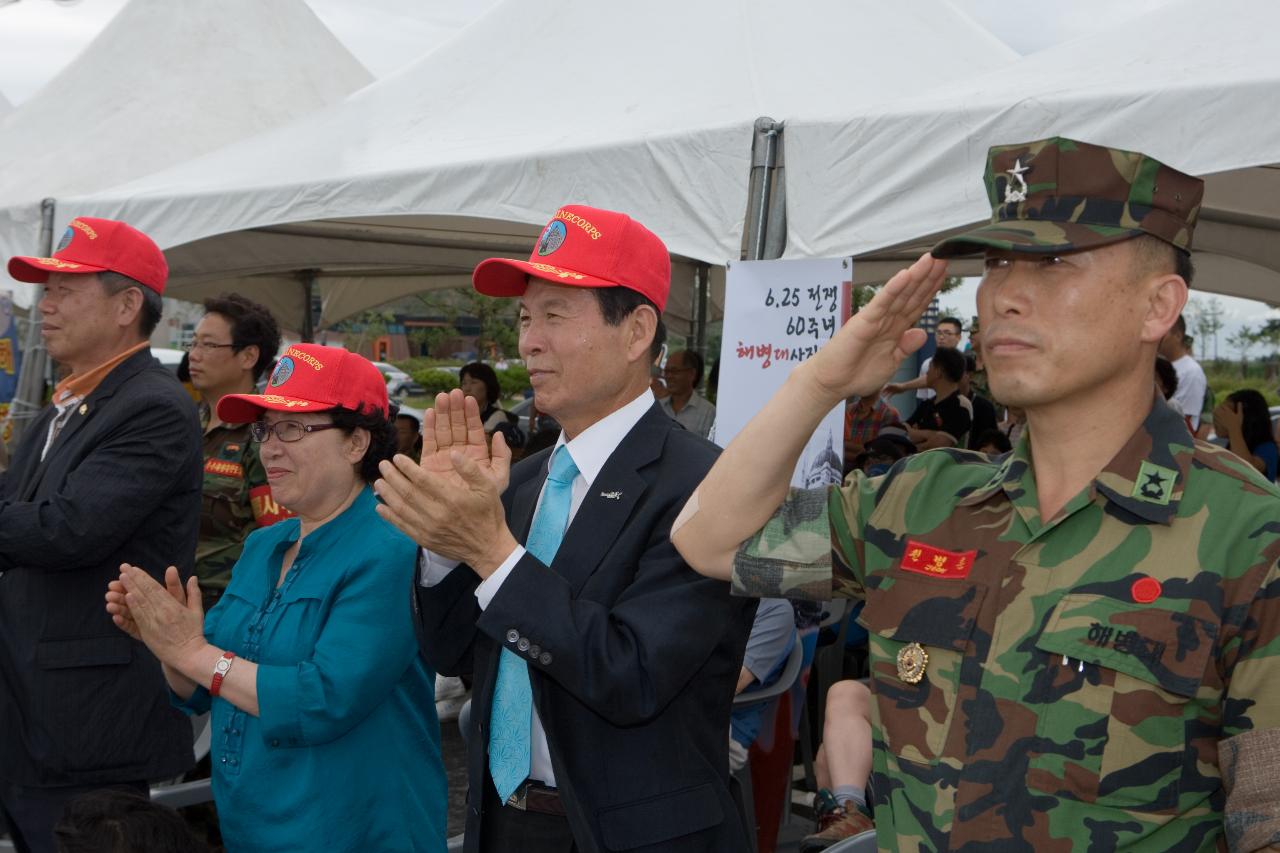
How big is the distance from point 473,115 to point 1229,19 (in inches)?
114

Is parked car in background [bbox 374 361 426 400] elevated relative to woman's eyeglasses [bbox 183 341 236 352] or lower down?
lower down

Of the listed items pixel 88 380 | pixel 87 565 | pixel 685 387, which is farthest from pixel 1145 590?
pixel 685 387

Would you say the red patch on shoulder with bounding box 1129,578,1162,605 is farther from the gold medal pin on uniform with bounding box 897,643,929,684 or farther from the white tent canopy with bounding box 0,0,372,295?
the white tent canopy with bounding box 0,0,372,295

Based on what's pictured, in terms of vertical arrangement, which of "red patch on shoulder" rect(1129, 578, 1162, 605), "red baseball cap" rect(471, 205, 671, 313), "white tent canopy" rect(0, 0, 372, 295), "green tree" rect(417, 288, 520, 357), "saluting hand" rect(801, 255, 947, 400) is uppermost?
"white tent canopy" rect(0, 0, 372, 295)

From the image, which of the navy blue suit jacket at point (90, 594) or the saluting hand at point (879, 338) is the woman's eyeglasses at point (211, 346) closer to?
the navy blue suit jacket at point (90, 594)

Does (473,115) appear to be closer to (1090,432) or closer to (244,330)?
(244,330)

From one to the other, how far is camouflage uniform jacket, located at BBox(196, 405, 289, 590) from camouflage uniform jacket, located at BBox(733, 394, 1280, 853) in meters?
2.81

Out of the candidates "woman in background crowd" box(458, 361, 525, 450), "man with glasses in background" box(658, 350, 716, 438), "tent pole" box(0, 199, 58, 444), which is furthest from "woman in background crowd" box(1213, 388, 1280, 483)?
"tent pole" box(0, 199, 58, 444)

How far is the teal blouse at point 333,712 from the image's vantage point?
229cm

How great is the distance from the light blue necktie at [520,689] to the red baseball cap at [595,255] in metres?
Answer: 0.31

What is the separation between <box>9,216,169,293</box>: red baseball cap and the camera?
3.22m

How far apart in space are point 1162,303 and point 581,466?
3.23 ft

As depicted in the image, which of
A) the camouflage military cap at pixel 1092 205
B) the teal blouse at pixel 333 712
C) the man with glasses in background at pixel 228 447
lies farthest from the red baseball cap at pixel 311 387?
the camouflage military cap at pixel 1092 205

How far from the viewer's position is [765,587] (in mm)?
1522
